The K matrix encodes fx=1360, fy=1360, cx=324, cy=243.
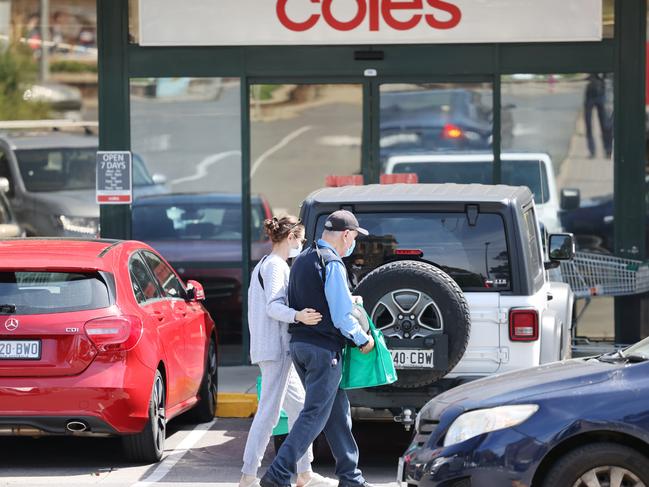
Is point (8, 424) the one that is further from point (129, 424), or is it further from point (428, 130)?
point (428, 130)

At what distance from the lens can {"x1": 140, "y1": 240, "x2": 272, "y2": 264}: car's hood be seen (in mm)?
13367

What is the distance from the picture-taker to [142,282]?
967 centimetres

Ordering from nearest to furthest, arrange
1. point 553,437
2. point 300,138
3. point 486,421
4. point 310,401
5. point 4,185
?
point 553,437
point 486,421
point 310,401
point 300,138
point 4,185

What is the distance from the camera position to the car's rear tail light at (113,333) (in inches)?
343

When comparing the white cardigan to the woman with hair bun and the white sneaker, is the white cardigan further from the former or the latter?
the white sneaker

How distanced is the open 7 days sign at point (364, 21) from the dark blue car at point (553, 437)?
664 centimetres

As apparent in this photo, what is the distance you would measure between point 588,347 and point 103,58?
5.43 meters

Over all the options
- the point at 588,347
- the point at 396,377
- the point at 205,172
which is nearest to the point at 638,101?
the point at 588,347

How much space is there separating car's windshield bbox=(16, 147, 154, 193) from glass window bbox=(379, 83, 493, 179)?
5.03 metres

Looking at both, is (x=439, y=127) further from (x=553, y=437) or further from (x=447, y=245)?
(x=553, y=437)

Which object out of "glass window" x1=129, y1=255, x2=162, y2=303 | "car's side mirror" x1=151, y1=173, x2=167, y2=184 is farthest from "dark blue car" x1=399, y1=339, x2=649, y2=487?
"car's side mirror" x1=151, y1=173, x2=167, y2=184

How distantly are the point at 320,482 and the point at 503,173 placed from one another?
572 centimetres

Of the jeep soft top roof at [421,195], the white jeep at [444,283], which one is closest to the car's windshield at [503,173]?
the jeep soft top roof at [421,195]

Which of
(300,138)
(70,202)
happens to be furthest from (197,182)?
(70,202)
